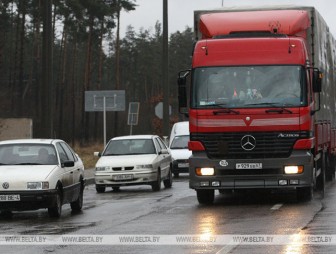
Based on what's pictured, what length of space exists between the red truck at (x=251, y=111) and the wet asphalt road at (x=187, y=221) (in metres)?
0.73

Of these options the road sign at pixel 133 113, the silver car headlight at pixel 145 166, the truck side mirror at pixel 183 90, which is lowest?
the silver car headlight at pixel 145 166

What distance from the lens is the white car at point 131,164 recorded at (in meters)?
25.0

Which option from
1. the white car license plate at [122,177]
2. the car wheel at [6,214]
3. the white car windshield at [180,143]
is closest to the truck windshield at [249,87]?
the car wheel at [6,214]

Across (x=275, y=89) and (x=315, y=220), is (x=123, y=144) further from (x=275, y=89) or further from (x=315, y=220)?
(x=315, y=220)

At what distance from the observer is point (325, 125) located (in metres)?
21.8

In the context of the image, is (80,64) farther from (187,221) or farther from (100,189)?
(187,221)

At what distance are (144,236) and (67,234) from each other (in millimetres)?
1325

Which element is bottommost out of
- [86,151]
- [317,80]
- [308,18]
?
[86,151]

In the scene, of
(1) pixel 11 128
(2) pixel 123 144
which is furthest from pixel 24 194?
(1) pixel 11 128

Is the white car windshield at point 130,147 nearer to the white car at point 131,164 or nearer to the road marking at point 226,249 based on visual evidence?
the white car at point 131,164

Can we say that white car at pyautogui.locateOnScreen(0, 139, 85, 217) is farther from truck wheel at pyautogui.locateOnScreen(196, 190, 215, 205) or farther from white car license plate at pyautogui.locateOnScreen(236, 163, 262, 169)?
white car license plate at pyautogui.locateOnScreen(236, 163, 262, 169)

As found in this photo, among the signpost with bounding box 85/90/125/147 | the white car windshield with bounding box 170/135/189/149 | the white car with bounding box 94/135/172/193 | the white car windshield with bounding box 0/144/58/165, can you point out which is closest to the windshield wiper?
the white car windshield with bounding box 0/144/58/165

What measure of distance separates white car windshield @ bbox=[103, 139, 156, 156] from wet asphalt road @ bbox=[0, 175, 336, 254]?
13.2 feet

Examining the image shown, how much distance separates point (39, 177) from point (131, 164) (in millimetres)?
8583
